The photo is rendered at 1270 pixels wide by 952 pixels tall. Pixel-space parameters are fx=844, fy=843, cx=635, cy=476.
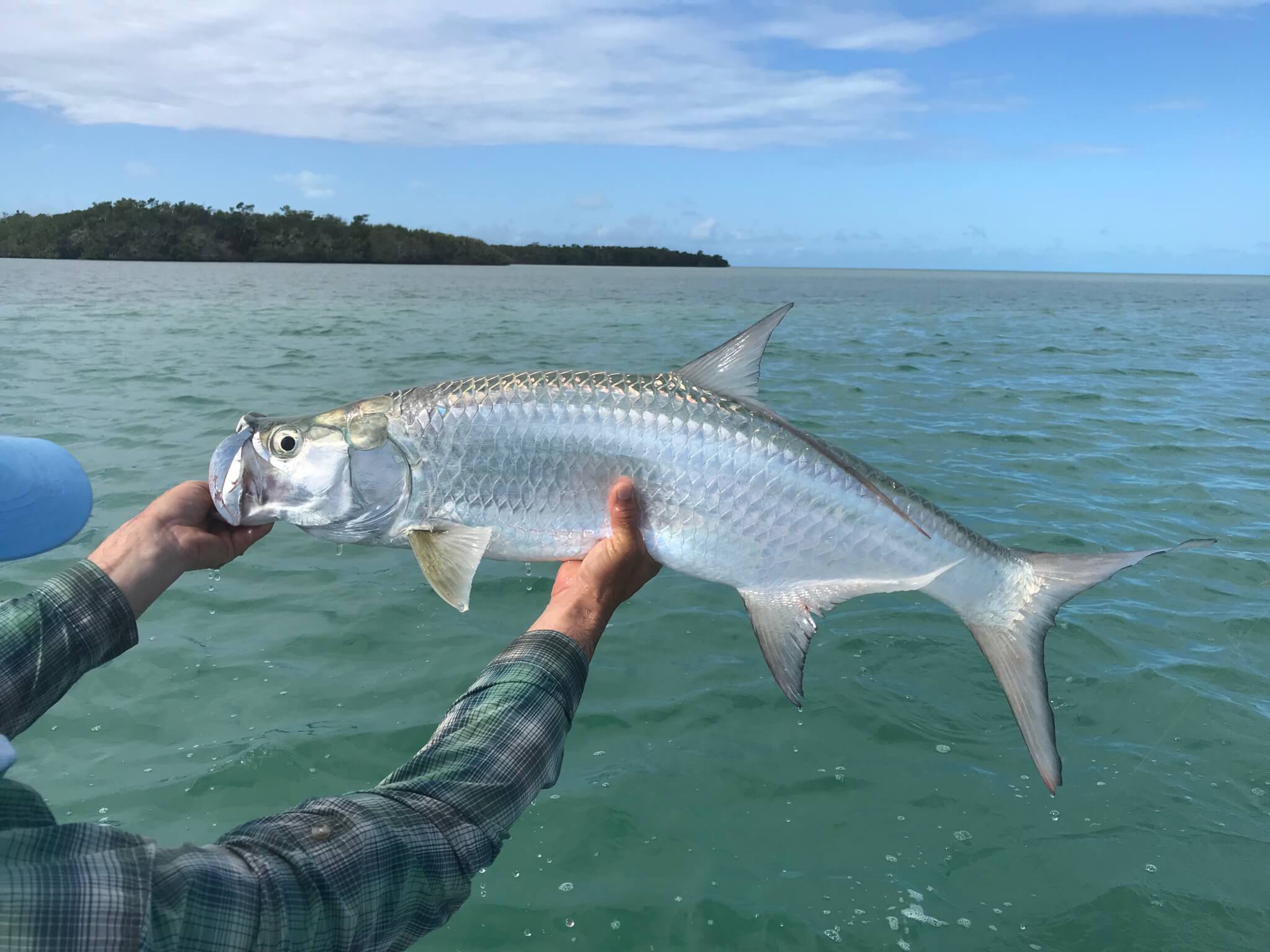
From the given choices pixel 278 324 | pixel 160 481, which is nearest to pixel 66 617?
pixel 160 481

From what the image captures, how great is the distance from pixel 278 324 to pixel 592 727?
20.5 metres

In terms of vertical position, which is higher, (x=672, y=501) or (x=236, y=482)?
(x=236, y=482)

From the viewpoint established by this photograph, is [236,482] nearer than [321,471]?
Yes

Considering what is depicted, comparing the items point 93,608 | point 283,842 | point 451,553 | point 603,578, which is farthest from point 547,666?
point 93,608

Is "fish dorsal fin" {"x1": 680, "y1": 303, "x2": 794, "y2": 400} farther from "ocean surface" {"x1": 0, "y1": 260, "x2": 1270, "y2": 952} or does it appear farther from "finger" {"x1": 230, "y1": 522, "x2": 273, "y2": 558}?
"ocean surface" {"x1": 0, "y1": 260, "x2": 1270, "y2": 952}

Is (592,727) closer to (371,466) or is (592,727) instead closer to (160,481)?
(371,466)

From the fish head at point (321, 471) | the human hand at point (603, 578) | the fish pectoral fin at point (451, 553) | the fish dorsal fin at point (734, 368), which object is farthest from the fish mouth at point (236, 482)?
the fish dorsal fin at point (734, 368)

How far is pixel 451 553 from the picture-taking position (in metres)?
2.77

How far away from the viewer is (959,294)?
54.0 metres

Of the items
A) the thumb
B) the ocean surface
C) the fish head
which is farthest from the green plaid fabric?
the ocean surface

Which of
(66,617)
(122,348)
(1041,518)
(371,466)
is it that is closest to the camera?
(66,617)

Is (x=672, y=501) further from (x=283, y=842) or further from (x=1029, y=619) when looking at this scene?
(x=283, y=842)

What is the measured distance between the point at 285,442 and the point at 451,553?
65 centimetres

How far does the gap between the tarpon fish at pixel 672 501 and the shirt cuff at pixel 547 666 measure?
0.67m
